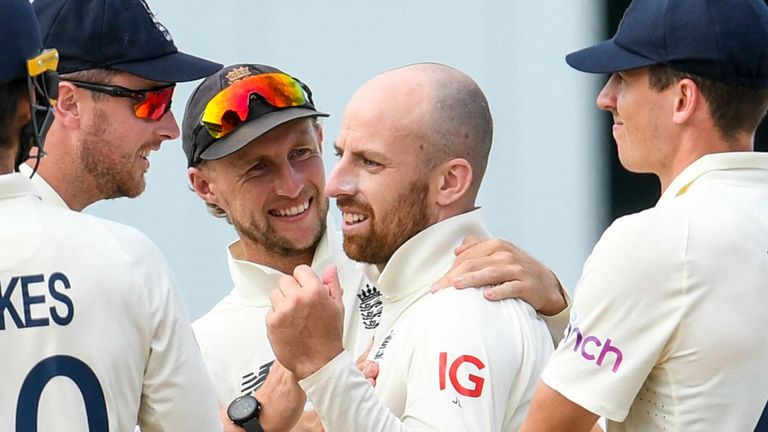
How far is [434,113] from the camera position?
2904mm

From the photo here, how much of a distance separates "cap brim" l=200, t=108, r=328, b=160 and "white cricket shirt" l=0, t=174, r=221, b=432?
948 millimetres

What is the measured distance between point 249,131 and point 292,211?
23cm

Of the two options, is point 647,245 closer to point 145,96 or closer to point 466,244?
point 466,244

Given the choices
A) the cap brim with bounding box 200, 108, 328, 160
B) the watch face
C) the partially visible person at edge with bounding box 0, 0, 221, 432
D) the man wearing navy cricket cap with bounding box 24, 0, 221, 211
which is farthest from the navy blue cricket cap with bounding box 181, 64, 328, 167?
the partially visible person at edge with bounding box 0, 0, 221, 432

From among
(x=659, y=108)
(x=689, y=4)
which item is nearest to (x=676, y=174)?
(x=659, y=108)

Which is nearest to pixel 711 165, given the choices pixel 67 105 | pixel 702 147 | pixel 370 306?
pixel 702 147

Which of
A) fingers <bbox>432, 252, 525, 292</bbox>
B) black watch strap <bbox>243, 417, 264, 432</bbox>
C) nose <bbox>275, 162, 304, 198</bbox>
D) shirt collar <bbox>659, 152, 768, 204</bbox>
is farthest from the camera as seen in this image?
nose <bbox>275, 162, 304, 198</bbox>

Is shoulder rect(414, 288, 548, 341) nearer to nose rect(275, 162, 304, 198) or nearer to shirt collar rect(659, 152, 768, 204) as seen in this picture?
shirt collar rect(659, 152, 768, 204)

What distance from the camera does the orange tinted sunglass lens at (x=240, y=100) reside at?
3213 millimetres

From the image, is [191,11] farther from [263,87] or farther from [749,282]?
[749,282]

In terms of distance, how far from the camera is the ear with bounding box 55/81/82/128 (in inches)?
123

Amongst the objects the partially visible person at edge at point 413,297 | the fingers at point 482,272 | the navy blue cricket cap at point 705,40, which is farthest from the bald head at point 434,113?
the navy blue cricket cap at point 705,40

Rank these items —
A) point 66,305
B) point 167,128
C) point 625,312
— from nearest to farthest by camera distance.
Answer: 1. point 66,305
2. point 625,312
3. point 167,128

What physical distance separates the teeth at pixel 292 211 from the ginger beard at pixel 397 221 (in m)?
0.43
